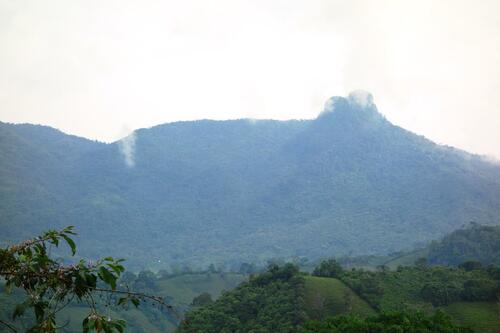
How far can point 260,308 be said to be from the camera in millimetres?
36250

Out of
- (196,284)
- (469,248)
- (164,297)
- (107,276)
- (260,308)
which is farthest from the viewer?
(196,284)

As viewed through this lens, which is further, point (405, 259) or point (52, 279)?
point (405, 259)

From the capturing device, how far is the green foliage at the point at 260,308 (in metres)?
33.7

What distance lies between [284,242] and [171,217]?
2084 inches

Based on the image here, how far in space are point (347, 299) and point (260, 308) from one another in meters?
5.57

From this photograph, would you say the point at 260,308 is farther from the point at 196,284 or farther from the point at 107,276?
the point at 196,284

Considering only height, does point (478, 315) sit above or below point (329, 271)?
below

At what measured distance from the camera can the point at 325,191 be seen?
182m

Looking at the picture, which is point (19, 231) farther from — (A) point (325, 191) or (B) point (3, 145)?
(A) point (325, 191)

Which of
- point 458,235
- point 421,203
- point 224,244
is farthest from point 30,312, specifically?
point 421,203

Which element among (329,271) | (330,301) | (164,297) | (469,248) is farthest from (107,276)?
(469,248)

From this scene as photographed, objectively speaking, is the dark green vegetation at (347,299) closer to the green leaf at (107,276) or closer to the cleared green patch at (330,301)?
the cleared green patch at (330,301)

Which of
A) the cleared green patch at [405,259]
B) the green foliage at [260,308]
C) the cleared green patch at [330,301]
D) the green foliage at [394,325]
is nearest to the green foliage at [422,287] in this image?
the cleared green patch at [330,301]

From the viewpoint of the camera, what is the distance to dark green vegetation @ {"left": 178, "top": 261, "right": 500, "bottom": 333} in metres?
33.9
